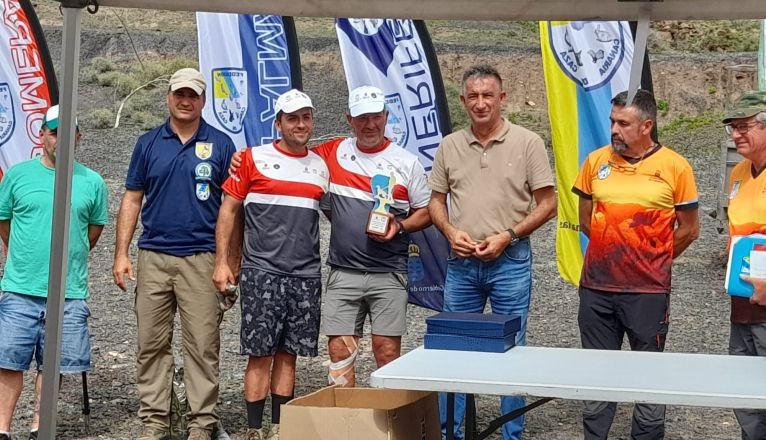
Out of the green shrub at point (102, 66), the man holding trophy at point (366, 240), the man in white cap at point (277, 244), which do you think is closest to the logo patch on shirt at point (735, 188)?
the man holding trophy at point (366, 240)

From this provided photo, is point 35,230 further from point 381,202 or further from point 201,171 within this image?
point 381,202

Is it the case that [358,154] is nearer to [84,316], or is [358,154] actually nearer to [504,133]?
[504,133]

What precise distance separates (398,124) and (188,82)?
72.0 inches

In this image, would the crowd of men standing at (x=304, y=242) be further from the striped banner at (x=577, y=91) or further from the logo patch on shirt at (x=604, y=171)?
the striped banner at (x=577, y=91)

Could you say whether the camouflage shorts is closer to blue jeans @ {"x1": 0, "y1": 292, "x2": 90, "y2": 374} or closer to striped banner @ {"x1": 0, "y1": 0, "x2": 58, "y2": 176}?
blue jeans @ {"x1": 0, "y1": 292, "x2": 90, "y2": 374}

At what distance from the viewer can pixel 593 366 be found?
15.7 ft

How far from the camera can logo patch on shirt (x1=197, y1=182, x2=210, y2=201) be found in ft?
20.5

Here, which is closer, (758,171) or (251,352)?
(758,171)

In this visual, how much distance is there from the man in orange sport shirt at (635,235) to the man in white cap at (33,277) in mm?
2717

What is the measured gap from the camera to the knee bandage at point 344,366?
6180 mm

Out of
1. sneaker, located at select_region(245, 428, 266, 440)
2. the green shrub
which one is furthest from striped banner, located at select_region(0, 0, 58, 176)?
the green shrub

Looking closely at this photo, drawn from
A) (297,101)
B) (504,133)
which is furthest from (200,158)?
(504,133)

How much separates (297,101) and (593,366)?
2242mm

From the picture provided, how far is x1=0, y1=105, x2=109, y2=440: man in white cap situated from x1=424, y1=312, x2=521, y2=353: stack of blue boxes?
2.21m
